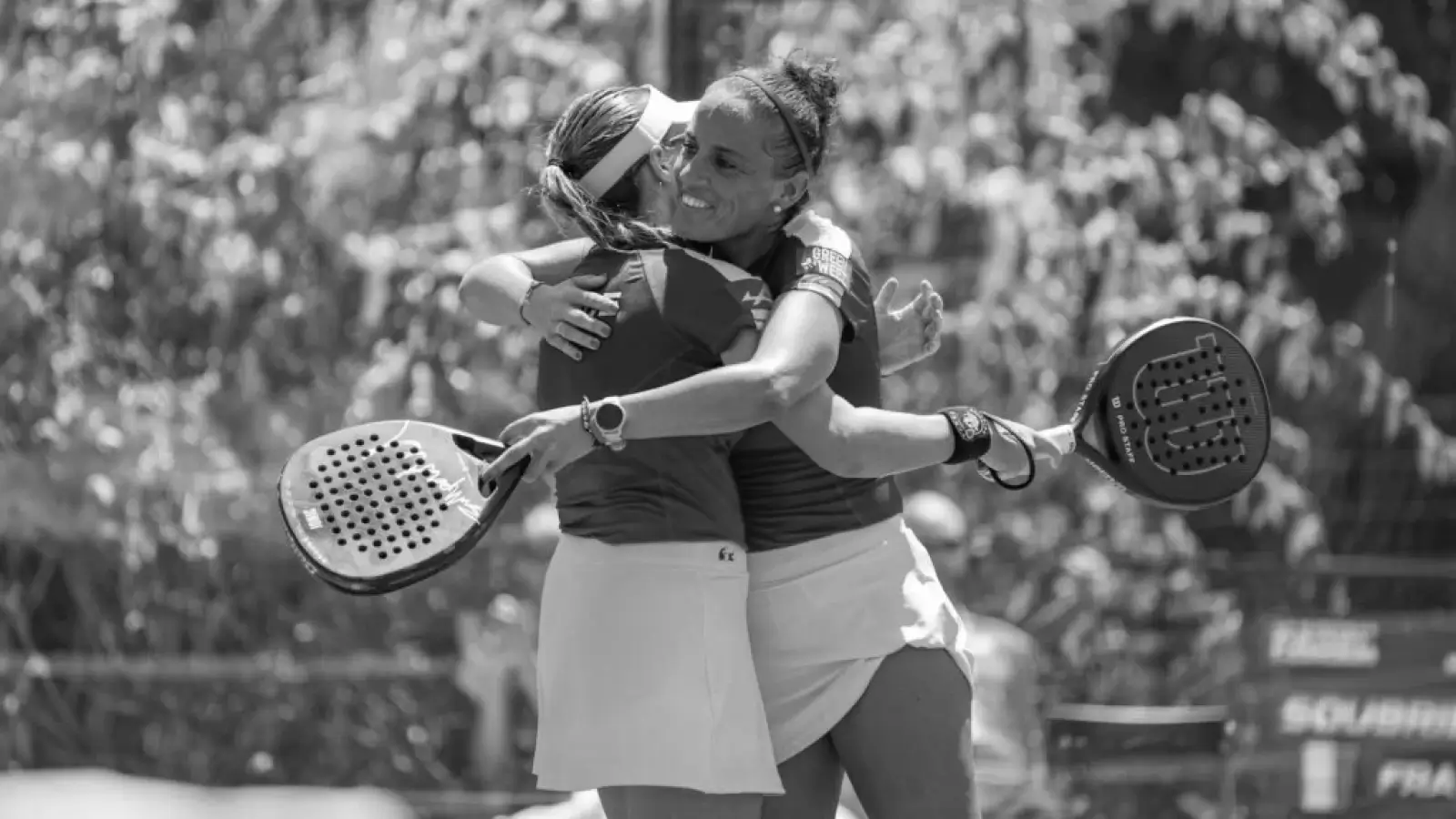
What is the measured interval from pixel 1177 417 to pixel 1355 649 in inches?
137

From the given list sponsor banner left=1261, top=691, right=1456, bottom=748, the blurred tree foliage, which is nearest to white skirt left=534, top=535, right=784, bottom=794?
sponsor banner left=1261, top=691, right=1456, bottom=748

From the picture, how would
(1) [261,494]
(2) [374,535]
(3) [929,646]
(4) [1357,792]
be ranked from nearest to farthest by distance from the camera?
(2) [374,535]
(3) [929,646]
(4) [1357,792]
(1) [261,494]

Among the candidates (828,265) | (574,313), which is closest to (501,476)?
(574,313)

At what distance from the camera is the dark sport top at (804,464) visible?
2732 millimetres

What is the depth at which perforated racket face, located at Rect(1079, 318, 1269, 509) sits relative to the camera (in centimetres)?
294

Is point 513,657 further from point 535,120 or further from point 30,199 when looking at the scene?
point 30,199

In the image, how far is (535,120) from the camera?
7102 millimetres

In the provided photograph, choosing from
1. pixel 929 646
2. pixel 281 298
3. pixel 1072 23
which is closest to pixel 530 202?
pixel 281 298

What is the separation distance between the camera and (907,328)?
3.06 meters

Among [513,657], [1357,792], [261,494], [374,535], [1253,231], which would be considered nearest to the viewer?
[374,535]

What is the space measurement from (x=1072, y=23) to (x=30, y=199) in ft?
12.4

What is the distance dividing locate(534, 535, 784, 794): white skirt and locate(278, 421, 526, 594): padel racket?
0.18 m

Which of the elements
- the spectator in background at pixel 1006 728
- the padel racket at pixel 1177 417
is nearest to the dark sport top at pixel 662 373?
the padel racket at pixel 1177 417

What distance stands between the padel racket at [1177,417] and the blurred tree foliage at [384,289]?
402 cm
